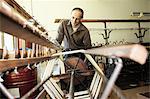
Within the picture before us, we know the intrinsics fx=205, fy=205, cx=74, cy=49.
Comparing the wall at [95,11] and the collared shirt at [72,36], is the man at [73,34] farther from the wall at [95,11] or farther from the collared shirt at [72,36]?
the wall at [95,11]

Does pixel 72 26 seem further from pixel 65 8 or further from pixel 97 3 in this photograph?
pixel 97 3

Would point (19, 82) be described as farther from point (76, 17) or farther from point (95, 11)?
point (95, 11)

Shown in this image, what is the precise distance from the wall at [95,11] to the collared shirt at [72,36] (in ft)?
3.32

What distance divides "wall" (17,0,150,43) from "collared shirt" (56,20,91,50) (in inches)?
39.8

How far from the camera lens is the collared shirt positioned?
126 inches

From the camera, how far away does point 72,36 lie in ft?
10.6

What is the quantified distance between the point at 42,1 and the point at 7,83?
199 centimetres

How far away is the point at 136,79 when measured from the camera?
15.1 ft

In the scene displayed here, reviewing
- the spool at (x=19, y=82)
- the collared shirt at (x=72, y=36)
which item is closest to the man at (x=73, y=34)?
the collared shirt at (x=72, y=36)

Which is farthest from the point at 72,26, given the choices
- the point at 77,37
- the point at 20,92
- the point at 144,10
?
the point at 144,10

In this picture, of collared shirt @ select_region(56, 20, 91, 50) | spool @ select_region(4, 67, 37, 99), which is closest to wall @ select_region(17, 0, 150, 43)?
collared shirt @ select_region(56, 20, 91, 50)

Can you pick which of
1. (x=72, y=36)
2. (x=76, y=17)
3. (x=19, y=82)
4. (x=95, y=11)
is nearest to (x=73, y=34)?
(x=72, y=36)

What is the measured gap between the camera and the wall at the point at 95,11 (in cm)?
435

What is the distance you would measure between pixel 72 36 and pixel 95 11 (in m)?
1.73
